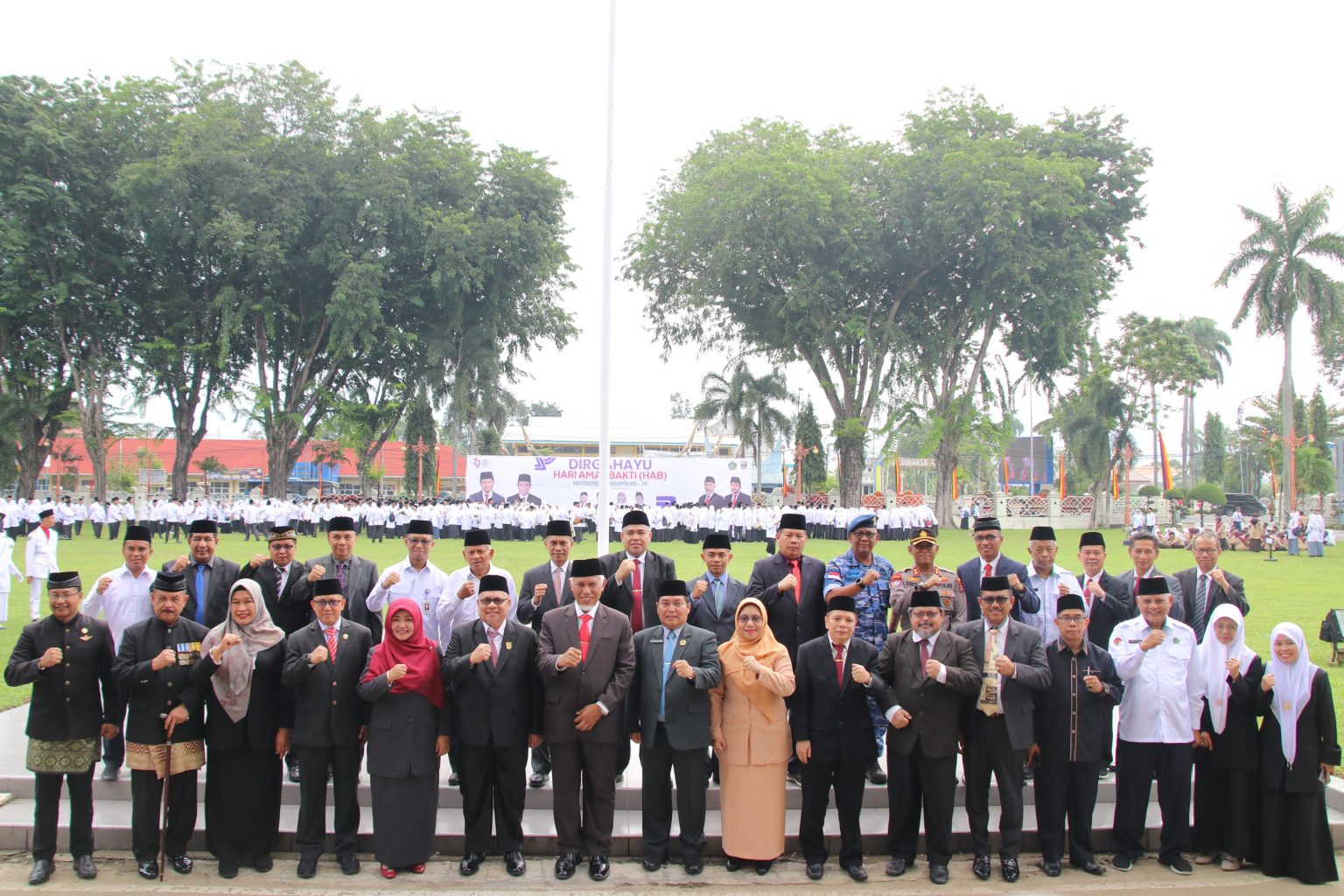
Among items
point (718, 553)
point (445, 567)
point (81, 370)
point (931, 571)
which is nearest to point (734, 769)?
point (718, 553)

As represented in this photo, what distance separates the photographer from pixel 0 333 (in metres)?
30.6

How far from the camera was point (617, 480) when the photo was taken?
3225 cm

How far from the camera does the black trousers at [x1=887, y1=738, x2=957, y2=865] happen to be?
523cm

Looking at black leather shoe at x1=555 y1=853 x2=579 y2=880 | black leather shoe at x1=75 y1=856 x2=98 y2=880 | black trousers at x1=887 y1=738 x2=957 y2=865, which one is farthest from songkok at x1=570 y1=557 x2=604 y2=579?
black leather shoe at x1=75 y1=856 x2=98 y2=880

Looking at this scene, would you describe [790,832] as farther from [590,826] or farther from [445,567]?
[445,567]

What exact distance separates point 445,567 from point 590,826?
43.8ft

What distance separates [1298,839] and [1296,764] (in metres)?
0.42

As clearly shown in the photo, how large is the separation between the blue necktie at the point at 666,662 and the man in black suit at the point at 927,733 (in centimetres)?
128

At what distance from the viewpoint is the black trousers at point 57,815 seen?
514 cm

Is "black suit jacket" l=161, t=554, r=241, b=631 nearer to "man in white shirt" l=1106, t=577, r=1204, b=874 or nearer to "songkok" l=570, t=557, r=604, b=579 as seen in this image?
"songkok" l=570, t=557, r=604, b=579

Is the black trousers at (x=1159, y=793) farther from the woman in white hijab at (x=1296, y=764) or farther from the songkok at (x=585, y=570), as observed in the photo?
the songkok at (x=585, y=570)

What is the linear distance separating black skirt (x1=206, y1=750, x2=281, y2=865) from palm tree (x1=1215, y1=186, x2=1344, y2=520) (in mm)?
36341

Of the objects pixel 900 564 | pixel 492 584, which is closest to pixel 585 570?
pixel 492 584

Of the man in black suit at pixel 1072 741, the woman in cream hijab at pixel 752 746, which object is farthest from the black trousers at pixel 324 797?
the man in black suit at pixel 1072 741
